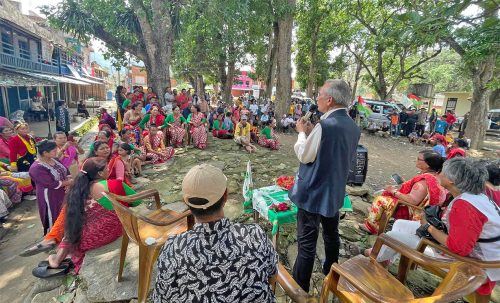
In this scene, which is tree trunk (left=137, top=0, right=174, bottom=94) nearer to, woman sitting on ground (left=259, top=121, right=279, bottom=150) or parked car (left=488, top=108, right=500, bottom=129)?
woman sitting on ground (left=259, top=121, right=279, bottom=150)

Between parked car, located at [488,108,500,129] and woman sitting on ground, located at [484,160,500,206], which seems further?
parked car, located at [488,108,500,129]

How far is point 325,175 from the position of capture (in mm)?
2051

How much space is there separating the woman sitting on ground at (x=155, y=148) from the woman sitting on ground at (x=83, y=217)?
3.45m

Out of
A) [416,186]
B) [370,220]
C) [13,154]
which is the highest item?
[416,186]

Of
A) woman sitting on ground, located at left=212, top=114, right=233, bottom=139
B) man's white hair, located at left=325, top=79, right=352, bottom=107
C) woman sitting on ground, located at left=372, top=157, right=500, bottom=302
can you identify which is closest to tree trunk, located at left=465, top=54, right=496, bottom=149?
woman sitting on ground, located at left=212, top=114, right=233, bottom=139

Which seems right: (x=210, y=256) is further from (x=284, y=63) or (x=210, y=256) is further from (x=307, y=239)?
(x=284, y=63)

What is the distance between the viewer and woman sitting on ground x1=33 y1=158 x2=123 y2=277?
267 centimetres

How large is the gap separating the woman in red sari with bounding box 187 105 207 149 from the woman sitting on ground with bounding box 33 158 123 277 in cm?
462

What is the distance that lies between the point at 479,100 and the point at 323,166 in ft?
40.6

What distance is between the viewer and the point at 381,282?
191 centimetres

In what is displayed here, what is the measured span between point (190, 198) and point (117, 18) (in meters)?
11.9

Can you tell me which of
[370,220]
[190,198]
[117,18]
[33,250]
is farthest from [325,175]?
[117,18]

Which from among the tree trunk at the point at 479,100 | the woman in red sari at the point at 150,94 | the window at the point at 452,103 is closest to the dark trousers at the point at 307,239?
the woman in red sari at the point at 150,94

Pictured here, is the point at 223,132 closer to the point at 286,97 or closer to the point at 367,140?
the point at 286,97
